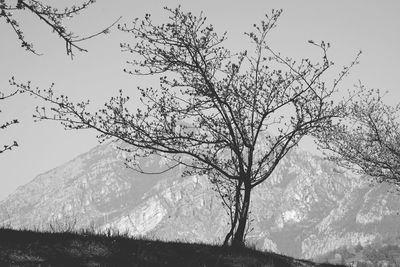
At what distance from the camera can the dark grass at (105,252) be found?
8.63 meters

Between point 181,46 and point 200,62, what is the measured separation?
0.86 m

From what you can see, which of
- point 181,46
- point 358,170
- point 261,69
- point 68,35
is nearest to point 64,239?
point 68,35

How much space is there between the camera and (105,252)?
9.55 m

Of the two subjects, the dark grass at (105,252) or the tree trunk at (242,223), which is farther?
the tree trunk at (242,223)

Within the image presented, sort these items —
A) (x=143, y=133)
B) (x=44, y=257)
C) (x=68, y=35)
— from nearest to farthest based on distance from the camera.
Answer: (x=68, y=35), (x=44, y=257), (x=143, y=133)

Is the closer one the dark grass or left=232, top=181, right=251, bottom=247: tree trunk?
the dark grass

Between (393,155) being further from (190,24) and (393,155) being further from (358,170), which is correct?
(190,24)

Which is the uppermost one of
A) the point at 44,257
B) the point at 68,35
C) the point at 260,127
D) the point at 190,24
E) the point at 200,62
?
the point at 190,24

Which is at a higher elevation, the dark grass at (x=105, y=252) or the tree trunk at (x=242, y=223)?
the tree trunk at (x=242, y=223)

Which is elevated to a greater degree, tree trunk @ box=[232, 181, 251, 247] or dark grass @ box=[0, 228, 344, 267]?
tree trunk @ box=[232, 181, 251, 247]

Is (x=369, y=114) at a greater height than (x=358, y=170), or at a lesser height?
greater

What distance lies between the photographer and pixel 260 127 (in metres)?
15.5

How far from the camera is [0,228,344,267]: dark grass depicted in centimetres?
863

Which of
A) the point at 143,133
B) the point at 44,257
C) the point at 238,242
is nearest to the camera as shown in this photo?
the point at 44,257
